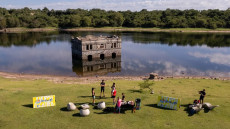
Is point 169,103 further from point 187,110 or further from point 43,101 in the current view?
point 43,101

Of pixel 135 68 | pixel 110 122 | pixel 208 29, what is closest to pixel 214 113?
pixel 110 122

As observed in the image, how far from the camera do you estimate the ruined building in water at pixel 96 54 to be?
63.8m

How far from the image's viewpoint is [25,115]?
20859 mm

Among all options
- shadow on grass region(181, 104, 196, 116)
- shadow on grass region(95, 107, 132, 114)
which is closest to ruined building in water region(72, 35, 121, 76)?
shadow on grass region(181, 104, 196, 116)

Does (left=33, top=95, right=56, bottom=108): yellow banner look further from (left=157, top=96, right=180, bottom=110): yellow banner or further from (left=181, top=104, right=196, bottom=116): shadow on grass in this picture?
(left=181, top=104, right=196, bottom=116): shadow on grass

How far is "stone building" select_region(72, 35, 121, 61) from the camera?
68.8 metres

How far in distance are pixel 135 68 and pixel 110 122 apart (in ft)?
142

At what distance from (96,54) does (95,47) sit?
2.78 metres

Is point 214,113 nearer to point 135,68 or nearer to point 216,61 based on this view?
point 135,68

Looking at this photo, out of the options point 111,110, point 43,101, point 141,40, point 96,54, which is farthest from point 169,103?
point 141,40

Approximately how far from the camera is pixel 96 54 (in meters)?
72.0

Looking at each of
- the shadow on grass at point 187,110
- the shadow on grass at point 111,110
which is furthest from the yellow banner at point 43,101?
the shadow on grass at point 187,110

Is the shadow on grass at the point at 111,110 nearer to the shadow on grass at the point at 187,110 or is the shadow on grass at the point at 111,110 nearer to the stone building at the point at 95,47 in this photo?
the shadow on grass at the point at 187,110

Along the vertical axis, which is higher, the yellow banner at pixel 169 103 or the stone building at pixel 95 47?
the stone building at pixel 95 47
